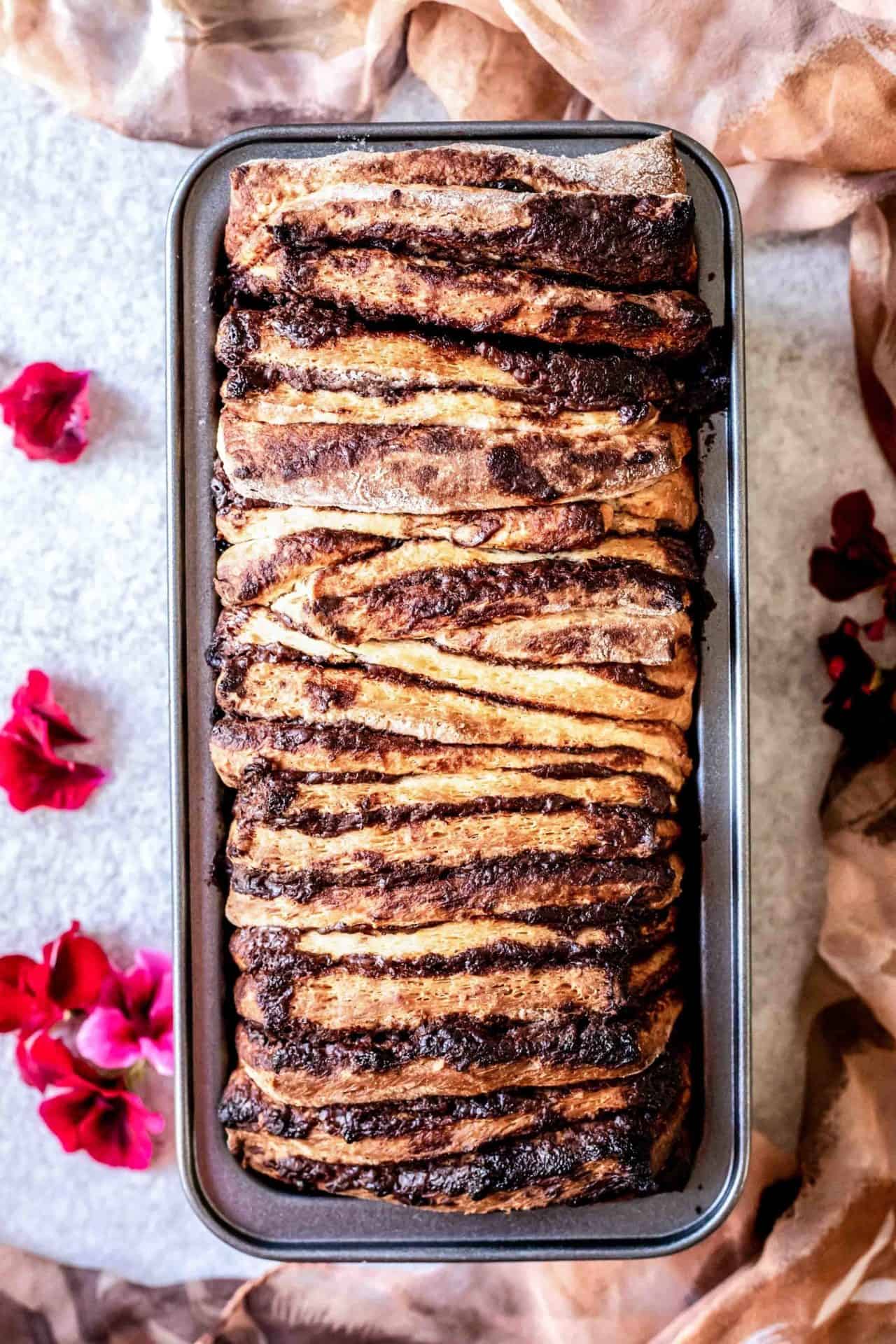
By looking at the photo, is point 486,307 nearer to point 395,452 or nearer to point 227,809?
point 395,452

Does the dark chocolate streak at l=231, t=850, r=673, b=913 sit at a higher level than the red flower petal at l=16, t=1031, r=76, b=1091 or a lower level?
higher

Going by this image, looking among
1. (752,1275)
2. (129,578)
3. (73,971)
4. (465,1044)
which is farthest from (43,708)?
(752,1275)

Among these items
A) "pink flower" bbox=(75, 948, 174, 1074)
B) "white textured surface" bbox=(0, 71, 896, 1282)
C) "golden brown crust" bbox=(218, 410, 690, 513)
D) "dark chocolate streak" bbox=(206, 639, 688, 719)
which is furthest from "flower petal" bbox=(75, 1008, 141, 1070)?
"golden brown crust" bbox=(218, 410, 690, 513)

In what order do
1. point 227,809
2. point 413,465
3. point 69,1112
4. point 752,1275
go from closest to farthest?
1. point 413,465
2. point 227,809
3. point 752,1275
4. point 69,1112

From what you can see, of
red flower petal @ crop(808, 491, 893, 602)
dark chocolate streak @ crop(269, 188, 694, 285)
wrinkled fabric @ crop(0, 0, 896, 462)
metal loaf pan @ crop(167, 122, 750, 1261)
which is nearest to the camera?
dark chocolate streak @ crop(269, 188, 694, 285)

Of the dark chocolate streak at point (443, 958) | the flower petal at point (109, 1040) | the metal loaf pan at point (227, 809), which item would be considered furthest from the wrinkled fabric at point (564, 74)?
the flower petal at point (109, 1040)

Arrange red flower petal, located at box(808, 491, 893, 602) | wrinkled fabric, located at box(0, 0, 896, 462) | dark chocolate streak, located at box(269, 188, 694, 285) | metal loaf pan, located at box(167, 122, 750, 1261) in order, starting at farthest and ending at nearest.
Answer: red flower petal, located at box(808, 491, 893, 602) < wrinkled fabric, located at box(0, 0, 896, 462) < metal loaf pan, located at box(167, 122, 750, 1261) < dark chocolate streak, located at box(269, 188, 694, 285)

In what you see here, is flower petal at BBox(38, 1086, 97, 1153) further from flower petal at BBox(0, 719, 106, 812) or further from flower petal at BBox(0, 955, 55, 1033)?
flower petal at BBox(0, 719, 106, 812)

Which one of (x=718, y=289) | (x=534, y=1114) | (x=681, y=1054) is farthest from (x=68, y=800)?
(x=718, y=289)
